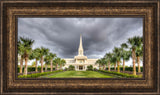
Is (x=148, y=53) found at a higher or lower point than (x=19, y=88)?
higher

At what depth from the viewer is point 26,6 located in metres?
7.89

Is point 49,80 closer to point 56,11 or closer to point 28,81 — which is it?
point 28,81

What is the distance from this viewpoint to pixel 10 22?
777 centimetres

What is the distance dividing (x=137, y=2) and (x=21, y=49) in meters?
13.4

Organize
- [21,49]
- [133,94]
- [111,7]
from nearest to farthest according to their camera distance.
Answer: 1. [133,94]
2. [111,7]
3. [21,49]

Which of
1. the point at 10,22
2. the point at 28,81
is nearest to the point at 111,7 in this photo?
the point at 10,22

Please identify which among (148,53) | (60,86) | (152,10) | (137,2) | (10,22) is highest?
(137,2)

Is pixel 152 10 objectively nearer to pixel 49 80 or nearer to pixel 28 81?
pixel 49 80

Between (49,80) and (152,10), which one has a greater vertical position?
(152,10)

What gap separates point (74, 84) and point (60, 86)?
911 mm

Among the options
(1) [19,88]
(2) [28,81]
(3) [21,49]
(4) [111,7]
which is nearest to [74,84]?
(2) [28,81]

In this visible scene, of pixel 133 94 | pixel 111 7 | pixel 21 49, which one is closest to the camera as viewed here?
pixel 133 94

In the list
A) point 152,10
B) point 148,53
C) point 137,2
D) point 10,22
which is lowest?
point 148,53

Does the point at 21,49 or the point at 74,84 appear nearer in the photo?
the point at 74,84
